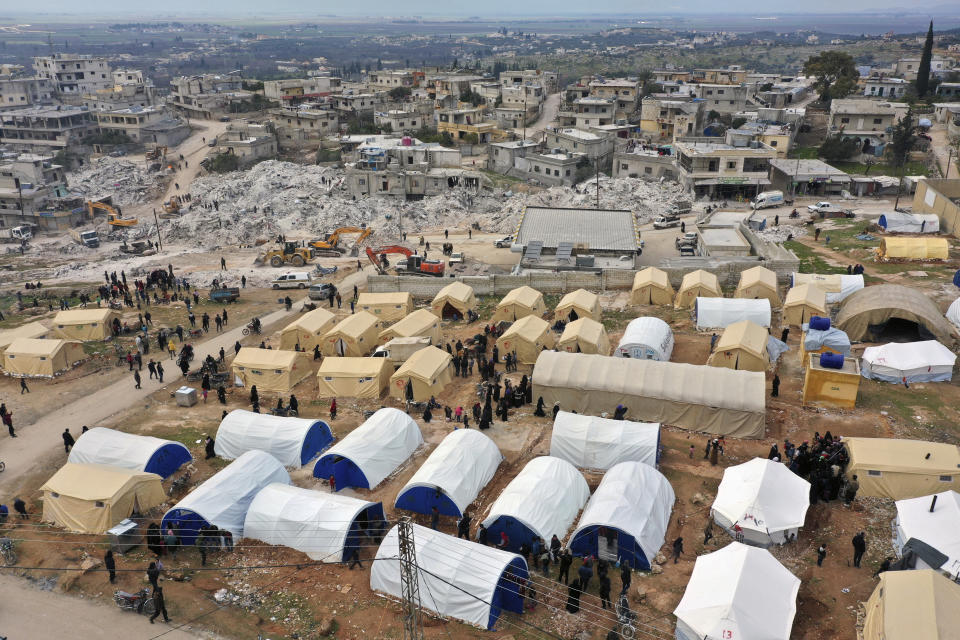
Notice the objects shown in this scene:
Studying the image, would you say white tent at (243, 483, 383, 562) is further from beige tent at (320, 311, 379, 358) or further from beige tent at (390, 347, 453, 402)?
beige tent at (320, 311, 379, 358)

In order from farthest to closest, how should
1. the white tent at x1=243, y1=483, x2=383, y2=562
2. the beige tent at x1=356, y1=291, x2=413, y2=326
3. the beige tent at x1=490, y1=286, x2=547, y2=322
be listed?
the beige tent at x1=356, y1=291, x2=413, y2=326, the beige tent at x1=490, y1=286, x2=547, y2=322, the white tent at x1=243, y1=483, x2=383, y2=562

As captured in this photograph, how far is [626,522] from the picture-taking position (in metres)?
17.8

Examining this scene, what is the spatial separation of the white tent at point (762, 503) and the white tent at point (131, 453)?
688 inches

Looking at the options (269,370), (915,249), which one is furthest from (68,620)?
(915,249)

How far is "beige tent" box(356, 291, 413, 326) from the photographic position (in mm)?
36906

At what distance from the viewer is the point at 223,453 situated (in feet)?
78.7

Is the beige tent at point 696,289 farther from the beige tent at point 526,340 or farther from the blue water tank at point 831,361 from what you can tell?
the blue water tank at point 831,361

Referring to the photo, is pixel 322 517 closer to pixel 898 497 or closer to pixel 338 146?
pixel 898 497

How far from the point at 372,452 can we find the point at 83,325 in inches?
875

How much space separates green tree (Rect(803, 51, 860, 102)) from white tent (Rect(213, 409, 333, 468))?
9033cm

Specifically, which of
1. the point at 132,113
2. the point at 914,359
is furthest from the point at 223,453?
the point at 132,113

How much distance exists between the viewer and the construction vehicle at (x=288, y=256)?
5216 centimetres

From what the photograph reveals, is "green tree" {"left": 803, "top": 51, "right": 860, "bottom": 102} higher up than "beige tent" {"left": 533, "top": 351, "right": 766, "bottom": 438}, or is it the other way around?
"green tree" {"left": 803, "top": 51, "right": 860, "bottom": 102}

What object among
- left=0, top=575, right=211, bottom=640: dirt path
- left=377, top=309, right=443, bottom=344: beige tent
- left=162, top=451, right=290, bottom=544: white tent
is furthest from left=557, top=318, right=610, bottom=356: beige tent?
left=0, top=575, right=211, bottom=640: dirt path
